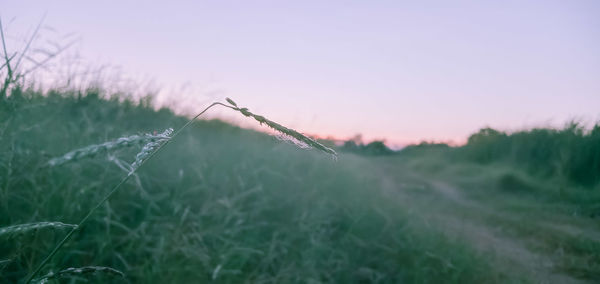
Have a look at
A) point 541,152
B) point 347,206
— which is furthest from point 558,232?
point 347,206

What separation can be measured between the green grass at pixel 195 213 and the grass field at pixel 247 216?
13mm

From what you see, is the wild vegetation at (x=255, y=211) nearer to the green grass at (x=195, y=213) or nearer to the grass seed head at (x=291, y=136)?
the green grass at (x=195, y=213)

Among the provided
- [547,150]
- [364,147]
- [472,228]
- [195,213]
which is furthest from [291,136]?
[364,147]

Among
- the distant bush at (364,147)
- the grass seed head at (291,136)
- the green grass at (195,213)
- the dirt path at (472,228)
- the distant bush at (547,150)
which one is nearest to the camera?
the grass seed head at (291,136)

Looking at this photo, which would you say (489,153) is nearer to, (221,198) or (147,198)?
(221,198)

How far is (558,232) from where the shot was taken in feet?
10.1

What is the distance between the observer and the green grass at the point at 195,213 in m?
2.27

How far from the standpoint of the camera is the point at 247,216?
10.8 ft

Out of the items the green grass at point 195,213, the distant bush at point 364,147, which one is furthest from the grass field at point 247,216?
the distant bush at point 364,147

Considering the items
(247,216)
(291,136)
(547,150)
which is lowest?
(247,216)

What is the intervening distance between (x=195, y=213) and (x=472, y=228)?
9.61ft

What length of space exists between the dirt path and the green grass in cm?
20

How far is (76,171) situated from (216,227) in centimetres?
105

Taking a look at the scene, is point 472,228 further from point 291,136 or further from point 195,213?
point 291,136
